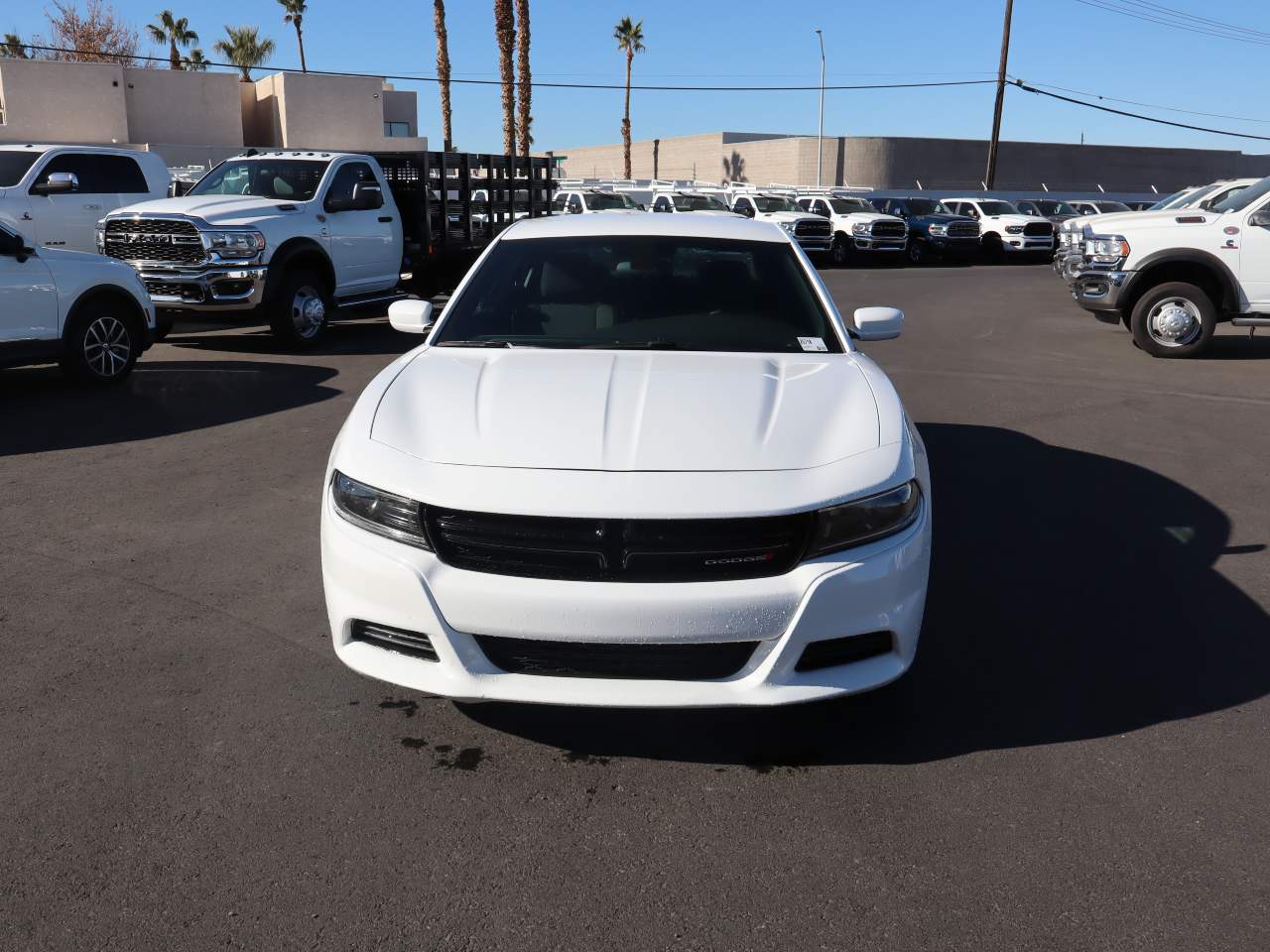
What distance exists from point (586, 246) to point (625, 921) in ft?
11.0

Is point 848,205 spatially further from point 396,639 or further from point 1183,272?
point 396,639

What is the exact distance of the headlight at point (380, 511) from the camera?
3367mm

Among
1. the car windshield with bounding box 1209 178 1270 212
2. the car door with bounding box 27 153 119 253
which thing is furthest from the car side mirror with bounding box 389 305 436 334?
the car windshield with bounding box 1209 178 1270 212

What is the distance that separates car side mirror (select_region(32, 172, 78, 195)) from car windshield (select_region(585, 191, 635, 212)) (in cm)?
1751

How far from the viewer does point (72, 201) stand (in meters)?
14.2

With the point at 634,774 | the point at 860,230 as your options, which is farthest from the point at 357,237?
the point at 860,230

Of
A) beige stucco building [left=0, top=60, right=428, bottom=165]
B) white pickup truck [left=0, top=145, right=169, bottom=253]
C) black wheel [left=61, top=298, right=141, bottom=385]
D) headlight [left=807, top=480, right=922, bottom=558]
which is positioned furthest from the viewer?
beige stucco building [left=0, top=60, right=428, bottom=165]

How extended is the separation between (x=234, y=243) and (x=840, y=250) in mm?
23734

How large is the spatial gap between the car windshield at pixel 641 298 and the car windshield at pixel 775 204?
29.0 m

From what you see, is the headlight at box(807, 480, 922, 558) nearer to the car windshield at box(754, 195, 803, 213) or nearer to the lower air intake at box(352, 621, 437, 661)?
the lower air intake at box(352, 621, 437, 661)

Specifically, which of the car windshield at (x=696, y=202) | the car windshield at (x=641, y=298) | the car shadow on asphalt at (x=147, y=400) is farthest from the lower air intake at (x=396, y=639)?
the car windshield at (x=696, y=202)

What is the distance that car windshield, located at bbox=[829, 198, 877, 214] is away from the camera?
33.4 m

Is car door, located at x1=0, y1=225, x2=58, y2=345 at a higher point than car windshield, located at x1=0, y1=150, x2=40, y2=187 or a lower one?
lower

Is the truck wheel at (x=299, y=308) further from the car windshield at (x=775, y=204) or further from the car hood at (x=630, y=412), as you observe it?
the car windshield at (x=775, y=204)
